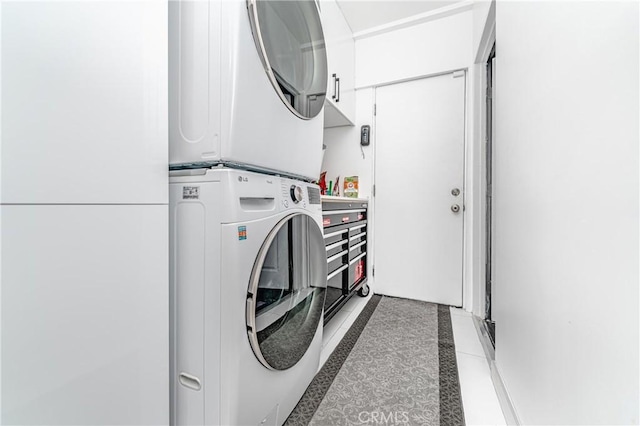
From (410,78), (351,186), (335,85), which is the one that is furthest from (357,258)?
(410,78)

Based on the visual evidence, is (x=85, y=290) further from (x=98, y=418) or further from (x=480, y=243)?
(x=480, y=243)

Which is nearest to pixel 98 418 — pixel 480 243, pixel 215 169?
pixel 215 169

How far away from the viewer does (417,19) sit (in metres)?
2.08

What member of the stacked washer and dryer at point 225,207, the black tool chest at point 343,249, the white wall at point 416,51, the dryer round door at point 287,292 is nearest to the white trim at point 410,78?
the white wall at point 416,51

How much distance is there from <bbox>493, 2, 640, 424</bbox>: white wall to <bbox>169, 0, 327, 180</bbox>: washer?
78 centimetres

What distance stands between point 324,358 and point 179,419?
77 centimetres

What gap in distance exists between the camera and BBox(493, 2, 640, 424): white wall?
0.45 m

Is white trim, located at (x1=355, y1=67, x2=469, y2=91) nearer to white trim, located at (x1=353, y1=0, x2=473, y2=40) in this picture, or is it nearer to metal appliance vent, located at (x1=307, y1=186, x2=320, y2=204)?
white trim, located at (x1=353, y1=0, x2=473, y2=40)

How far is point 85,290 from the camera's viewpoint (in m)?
0.50

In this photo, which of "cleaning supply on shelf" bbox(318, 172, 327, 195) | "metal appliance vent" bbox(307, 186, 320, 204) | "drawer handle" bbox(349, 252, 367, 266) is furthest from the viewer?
"cleaning supply on shelf" bbox(318, 172, 327, 195)

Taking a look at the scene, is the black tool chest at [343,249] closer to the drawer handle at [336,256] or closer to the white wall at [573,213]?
the drawer handle at [336,256]

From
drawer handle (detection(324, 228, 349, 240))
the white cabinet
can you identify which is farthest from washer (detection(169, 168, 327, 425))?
the white cabinet

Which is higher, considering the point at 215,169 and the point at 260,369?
the point at 215,169

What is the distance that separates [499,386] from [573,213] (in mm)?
905
